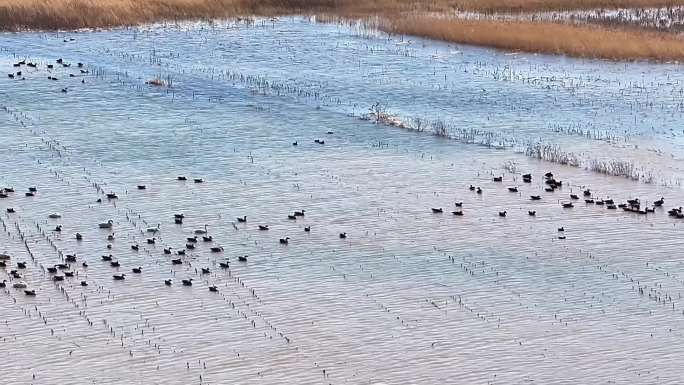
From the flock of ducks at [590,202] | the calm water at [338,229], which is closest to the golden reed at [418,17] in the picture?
the calm water at [338,229]

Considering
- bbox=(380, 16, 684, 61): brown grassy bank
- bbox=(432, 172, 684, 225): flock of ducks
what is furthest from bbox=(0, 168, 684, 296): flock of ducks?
bbox=(380, 16, 684, 61): brown grassy bank

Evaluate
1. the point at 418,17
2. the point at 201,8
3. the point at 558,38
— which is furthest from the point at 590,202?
the point at 201,8

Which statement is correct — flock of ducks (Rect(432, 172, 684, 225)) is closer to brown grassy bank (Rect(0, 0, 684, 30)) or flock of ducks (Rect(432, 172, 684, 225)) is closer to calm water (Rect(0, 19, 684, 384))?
calm water (Rect(0, 19, 684, 384))

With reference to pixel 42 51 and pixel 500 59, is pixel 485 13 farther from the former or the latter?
pixel 42 51

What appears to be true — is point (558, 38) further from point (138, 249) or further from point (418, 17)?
point (138, 249)

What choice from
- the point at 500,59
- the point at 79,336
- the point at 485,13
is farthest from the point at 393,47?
the point at 79,336

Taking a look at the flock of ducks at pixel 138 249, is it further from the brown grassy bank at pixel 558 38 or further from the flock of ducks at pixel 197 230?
the brown grassy bank at pixel 558 38
